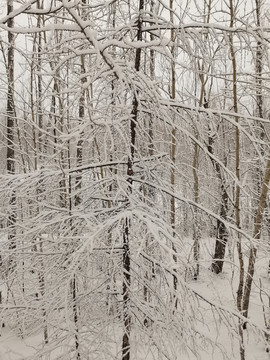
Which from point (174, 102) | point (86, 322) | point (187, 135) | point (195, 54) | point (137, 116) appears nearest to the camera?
point (195, 54)

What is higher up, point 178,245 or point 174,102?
point 174,102

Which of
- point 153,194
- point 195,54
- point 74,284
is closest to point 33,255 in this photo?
point 74,284

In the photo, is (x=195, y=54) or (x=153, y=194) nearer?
(x=195, y=54)

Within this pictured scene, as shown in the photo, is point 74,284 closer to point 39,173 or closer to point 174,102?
point 39,173

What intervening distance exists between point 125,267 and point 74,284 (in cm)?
60

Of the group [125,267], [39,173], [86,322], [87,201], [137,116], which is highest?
[137,116]

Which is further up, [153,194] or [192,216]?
[153,194]

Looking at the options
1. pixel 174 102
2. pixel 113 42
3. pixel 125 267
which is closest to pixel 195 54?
pixel 174 102

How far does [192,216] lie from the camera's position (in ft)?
11.0

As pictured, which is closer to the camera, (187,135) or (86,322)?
(187,135)

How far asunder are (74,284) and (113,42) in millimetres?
2491

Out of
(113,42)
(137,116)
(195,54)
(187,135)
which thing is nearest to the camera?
(113,42)

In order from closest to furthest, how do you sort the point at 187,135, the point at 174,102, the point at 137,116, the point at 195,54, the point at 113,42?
the point at 113,42, the point at 195,54, the point at 187,135, the point at 174,102, the point at 137,116

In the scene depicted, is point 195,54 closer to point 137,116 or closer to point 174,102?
point 174,102
